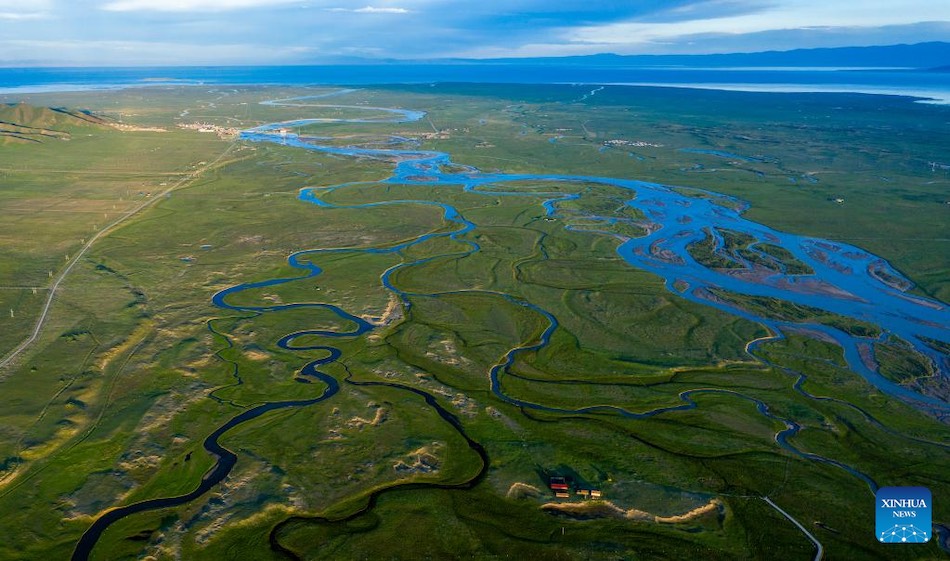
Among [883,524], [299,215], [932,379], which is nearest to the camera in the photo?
[883,524]

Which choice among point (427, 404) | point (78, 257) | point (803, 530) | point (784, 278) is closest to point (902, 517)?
point (803, 530)

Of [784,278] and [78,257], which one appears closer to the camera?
[784,278]

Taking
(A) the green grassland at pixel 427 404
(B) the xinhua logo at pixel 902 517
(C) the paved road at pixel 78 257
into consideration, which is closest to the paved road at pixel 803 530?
(A) the green grassland at pixel 427 404

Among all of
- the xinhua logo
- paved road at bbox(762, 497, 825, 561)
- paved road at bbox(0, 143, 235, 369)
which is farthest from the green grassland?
paved road at bbox(0, 143, 235, 369)

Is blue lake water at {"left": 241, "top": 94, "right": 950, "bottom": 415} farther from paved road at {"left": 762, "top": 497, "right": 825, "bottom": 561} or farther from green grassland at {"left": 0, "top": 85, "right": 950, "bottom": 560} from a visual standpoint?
paved road at {"left": 762, "top": 497, "right": 825, "bottom": 561}

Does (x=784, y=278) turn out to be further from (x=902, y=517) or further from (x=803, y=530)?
(x=803, y=530)

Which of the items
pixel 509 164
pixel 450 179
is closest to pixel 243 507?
pixel 450 179

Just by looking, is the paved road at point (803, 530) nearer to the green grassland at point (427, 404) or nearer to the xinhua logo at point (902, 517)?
the green grassland at point (427, 404)

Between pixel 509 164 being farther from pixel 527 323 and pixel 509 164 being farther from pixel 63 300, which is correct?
pixel 63 300

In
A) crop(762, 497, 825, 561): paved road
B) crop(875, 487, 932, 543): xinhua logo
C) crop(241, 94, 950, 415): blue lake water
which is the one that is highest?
crop(241, 94, 950, 415): blue lake water
